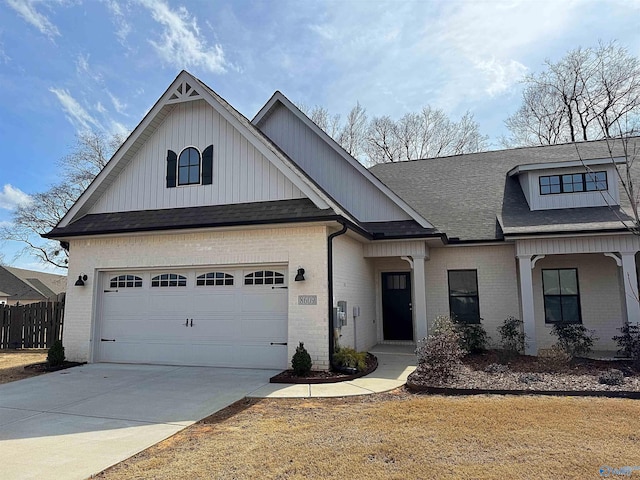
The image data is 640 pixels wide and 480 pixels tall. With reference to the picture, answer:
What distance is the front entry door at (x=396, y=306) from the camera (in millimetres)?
13945

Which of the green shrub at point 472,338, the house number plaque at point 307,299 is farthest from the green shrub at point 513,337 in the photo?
the house number plaque at point 307,299

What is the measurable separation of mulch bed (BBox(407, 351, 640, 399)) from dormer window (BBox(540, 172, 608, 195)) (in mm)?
5426

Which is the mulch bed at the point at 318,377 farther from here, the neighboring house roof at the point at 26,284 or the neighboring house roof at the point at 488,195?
the neighboring house roof at the point at 26,284

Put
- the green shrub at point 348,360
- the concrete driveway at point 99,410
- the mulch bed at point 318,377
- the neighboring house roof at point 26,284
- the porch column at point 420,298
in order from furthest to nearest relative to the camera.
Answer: the neighboring house roof at point 26,284, the porch column at point 420,298, the green shrub at point 348,360, the mulch bed at point 318,377, the concrete driveway at point 99,410

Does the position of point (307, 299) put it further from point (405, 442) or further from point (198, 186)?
point (405, 442)

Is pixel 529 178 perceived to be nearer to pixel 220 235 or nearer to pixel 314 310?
pixel 314 310

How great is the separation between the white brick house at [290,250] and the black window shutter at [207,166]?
5 cm

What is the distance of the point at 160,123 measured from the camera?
1174cm

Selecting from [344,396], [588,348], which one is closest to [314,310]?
[344,396]

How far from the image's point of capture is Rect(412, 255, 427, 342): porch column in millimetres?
11453

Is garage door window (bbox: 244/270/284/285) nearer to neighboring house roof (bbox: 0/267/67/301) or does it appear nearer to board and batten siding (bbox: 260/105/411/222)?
board and batten siding (bbox: 260/105/411/222)

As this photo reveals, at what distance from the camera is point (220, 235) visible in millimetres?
10375

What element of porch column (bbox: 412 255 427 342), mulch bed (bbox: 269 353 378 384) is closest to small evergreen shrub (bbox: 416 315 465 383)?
mulch bed (bbox: 269 353 378 384)

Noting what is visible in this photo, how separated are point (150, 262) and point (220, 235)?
6.64 ft
